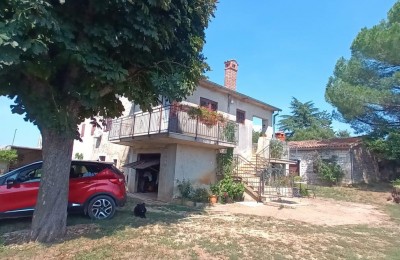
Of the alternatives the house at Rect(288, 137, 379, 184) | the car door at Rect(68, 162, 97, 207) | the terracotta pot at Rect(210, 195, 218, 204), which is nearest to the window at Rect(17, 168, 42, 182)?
the car door at Rect(68, 162, 97, 207)

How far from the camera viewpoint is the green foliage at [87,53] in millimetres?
5250

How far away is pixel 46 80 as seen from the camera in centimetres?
649

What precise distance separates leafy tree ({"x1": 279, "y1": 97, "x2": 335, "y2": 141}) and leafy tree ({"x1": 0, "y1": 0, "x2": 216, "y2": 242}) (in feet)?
129

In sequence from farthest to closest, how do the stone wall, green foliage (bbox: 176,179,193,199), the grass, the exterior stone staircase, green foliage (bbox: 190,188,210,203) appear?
the stone wall, the exterior stone staircase, green foliage (bbox: 176,179,193,199), green foliage (bbox: 190,188,210,203), the grass

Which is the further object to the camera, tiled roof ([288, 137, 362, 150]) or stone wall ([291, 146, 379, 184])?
tiled roof ([288, 137, 362, 150])

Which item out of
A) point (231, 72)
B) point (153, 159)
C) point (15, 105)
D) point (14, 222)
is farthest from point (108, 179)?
point (231, 72)

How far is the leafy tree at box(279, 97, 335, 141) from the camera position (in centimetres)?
4497

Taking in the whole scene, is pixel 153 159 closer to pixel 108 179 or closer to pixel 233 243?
pixel 108 179

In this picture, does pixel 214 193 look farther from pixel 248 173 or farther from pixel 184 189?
pixel 248 173

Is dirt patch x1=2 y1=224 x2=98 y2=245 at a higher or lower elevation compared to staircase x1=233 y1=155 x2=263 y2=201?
lower

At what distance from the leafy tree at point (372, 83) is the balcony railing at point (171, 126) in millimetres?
9819

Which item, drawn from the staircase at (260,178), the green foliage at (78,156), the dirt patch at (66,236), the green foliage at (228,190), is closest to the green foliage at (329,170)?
the staircase at (260,178)

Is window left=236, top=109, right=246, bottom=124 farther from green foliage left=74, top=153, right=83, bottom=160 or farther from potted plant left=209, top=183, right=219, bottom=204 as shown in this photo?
green foliage left=74, top=153, right=83, bottom=160

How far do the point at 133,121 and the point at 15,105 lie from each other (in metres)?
8.80
